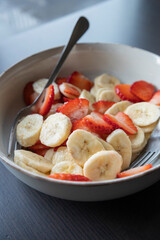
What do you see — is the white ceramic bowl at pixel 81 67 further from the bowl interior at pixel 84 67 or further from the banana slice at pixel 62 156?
the banana slice at pixel 62 156

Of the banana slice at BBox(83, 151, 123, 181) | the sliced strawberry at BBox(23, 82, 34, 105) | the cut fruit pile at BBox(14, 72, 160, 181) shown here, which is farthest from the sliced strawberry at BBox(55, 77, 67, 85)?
the banana slice at BBox(83, 151, 123, 181)

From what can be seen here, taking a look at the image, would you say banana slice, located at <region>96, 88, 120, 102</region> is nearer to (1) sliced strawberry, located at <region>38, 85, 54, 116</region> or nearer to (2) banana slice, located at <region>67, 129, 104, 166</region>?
(1) sliced strawberry, located at <region>38, 85, 54, 116</region>

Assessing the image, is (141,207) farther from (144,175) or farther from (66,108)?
(66,108)

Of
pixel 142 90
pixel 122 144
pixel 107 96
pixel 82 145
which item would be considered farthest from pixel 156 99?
pixel 82 145

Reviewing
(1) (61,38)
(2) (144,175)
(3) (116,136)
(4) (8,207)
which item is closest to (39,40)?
(1) (61,38)

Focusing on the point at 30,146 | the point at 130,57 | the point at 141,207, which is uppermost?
the point at 130,57

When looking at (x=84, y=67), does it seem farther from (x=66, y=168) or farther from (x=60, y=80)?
(x=66, y=168)
